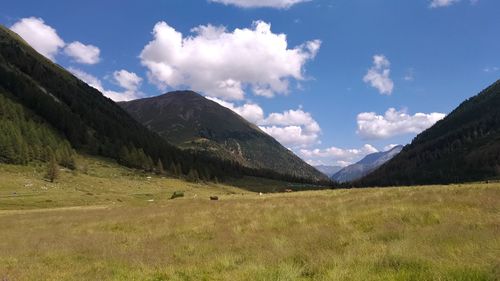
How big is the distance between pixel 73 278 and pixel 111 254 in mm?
4309

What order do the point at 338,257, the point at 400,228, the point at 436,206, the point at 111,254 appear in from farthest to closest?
the point at 436,206, the point at 111,254, the point at 400,228, the point at 338,257

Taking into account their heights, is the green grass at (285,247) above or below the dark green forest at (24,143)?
below

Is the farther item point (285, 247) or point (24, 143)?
point (24, 143)

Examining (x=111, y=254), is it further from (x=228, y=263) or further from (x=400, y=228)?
(x=400, y=228)

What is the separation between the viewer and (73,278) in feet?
41.1

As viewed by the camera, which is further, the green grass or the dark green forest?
the dark green forest

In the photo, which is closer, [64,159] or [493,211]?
[493,211]

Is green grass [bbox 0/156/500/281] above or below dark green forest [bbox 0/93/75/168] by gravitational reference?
below

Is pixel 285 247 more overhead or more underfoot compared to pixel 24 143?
more underfoot

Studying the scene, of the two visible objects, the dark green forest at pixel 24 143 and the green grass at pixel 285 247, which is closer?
the green grass at pixel 285 247

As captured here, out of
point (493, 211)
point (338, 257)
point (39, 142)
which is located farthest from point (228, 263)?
point (39, 142)

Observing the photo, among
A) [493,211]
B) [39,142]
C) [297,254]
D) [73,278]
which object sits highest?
[39,142]

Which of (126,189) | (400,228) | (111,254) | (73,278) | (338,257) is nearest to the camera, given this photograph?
(338,257)

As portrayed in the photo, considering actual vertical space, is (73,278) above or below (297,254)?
below
